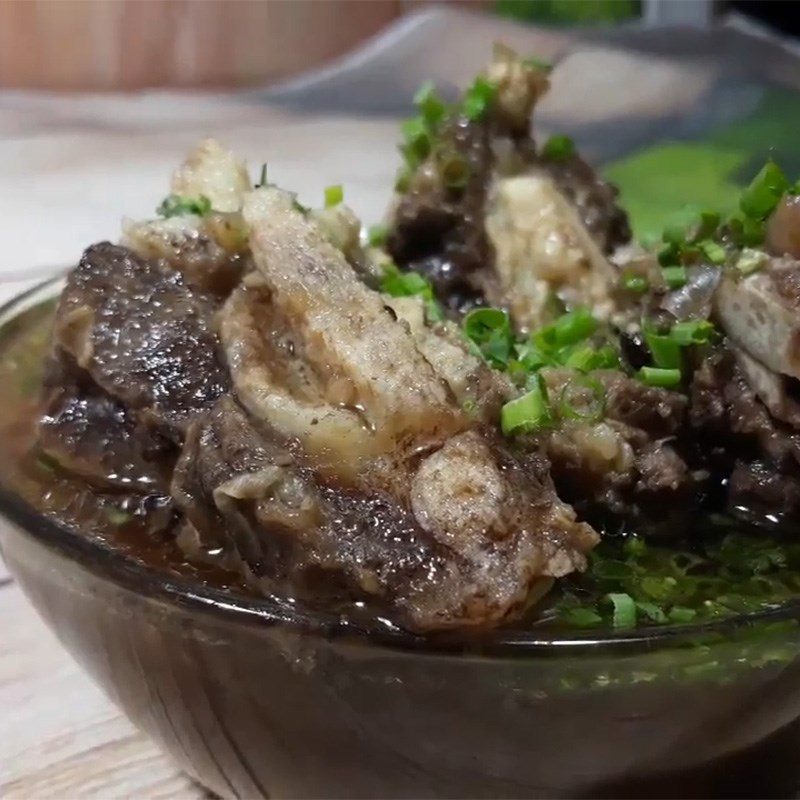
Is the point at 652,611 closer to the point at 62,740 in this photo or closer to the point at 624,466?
the point at 624,466

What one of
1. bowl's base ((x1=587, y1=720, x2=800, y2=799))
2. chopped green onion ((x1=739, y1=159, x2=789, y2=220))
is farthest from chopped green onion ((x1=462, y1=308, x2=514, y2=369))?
bowl's base ((x1=587, y1=720, x2=800, y2=799))

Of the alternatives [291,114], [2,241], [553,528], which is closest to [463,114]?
[553,528]

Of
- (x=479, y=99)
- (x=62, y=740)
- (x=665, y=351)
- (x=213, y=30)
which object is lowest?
(x=62, y=740)

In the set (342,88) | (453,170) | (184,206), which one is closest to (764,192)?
(453,170)

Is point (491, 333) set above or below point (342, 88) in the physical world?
above

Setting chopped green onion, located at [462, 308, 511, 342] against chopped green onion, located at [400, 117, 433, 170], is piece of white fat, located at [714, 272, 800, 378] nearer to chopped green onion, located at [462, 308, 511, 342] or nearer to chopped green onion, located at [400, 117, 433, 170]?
chopped green onion, located at [462, 308, 511, 342]

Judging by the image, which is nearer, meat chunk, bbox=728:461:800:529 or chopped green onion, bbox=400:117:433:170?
meat chunk, bbox=728:461:800:529
